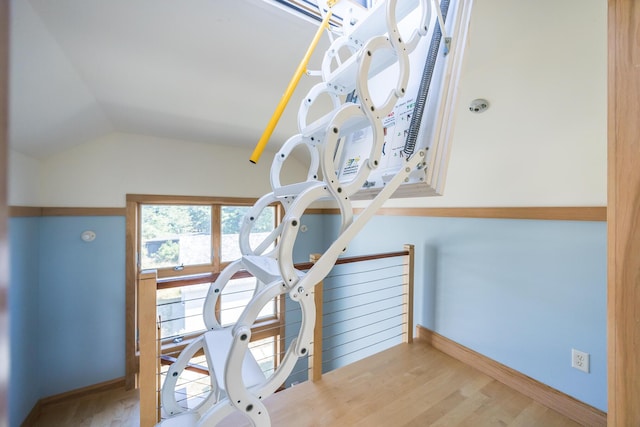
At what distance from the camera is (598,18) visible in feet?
4.12

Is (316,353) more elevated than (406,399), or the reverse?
(316,353)

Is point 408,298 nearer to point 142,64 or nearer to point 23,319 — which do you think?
point 142,64

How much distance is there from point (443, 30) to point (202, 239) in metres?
3.10

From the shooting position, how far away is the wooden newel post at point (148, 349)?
114 cm

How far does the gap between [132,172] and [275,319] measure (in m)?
2.51

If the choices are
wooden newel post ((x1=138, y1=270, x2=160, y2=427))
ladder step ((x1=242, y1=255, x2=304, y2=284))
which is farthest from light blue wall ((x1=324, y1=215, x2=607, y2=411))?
wooden newel post ((x1=138, y1=270, x2=160, y2=427))

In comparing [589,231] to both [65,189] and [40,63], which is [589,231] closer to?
[40,63]

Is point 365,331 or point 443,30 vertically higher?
Result: point 443,30

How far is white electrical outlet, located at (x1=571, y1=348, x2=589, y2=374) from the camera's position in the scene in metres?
1.39

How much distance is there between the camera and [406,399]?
5.08 feet

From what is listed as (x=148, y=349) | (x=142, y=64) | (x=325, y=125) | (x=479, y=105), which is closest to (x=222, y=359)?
(x=148, y=349)

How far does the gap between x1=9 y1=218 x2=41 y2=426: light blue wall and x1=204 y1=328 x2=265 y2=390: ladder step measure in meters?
1.94

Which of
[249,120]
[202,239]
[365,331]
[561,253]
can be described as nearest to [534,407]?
[561,253]

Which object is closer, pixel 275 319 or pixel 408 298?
pixel 408 298
